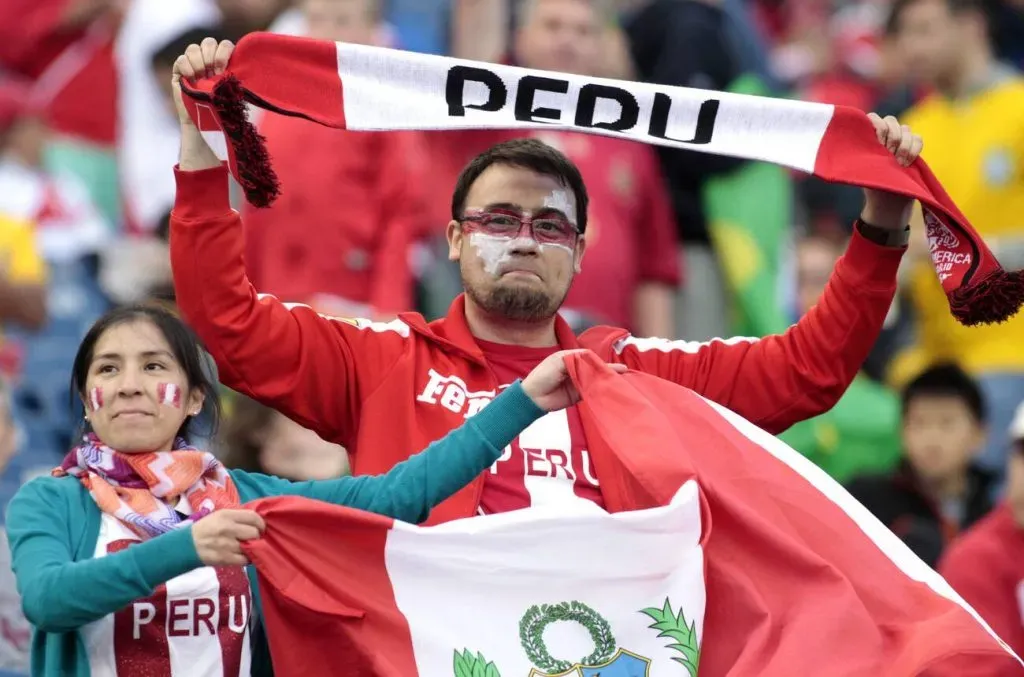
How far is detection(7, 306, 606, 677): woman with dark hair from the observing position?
4.45 meters

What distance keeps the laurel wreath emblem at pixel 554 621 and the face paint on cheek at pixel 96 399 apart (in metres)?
1.09

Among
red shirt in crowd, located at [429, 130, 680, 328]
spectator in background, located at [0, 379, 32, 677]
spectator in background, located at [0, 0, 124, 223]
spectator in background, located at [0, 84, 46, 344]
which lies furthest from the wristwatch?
spectator in background, located at [0, 0, 124, 223]

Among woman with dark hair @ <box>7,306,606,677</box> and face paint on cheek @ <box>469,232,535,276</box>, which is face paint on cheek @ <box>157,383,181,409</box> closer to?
woman with dark hair @ <box>7,306,606,677</box>

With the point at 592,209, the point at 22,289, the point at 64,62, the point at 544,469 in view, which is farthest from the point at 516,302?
the point at 64,62

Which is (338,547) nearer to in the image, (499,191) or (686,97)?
(499,191)

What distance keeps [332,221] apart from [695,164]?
1.78 m

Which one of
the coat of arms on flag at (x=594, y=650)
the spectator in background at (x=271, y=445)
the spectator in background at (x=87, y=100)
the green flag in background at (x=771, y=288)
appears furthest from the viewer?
the spectator in background at (x=87, y=100)

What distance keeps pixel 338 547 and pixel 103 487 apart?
54 centimetres

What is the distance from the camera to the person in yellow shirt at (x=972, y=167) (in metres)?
8.79

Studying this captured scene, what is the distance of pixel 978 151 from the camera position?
8.94m

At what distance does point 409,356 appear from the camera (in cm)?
552

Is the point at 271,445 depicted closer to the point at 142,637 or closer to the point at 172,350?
the point at 172,350

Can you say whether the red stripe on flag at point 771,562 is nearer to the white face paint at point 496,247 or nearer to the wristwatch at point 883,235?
the white face paint at point 496,247

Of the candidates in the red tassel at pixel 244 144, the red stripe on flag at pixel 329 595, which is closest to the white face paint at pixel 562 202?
the red tassel at pixel 244 144
